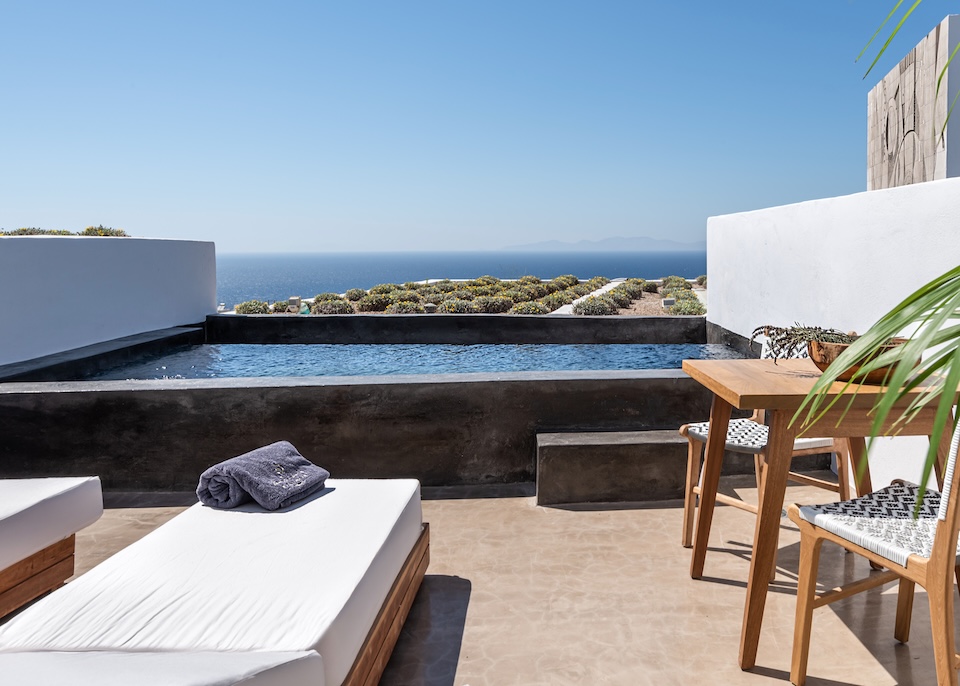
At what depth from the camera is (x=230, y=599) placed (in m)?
1.62

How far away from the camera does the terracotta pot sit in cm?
200

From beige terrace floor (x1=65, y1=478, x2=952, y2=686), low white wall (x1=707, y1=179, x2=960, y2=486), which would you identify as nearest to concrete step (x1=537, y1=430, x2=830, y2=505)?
beige terrace floor (x1=65, y1=478, x2=952, y2=686)

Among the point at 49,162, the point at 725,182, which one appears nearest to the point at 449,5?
the point at 49,162

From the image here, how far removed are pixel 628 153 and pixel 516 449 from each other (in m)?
44.1

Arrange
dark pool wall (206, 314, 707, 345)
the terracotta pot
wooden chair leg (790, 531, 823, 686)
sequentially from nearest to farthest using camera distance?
wooden chair leg (790, 531, 823, 686)
the terracotta pot
dark pool wall (206, 314, 707, 345)

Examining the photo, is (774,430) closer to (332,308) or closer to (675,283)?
(332,308)

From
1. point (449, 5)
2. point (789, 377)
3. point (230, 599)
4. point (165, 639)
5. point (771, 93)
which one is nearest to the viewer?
point (165, 639)

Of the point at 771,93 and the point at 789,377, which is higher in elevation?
the point at 771,93

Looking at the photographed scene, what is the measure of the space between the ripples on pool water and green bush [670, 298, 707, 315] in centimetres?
387

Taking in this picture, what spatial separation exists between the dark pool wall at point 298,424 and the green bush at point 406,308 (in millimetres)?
7635

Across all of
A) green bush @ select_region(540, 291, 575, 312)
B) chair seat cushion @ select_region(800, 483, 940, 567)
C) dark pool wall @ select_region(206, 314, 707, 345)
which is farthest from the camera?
green bush @ select_region(540, 291, 575, 312)

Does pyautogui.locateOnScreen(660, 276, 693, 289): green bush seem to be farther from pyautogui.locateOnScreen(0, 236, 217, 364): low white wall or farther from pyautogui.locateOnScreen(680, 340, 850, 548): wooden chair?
pyautogui.locateOnScreen(680, 340, 850, 548): wooden chair

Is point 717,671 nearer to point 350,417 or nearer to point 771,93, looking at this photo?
point 350,417

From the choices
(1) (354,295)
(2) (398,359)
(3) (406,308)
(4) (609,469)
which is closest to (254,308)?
(1) (354,295)
